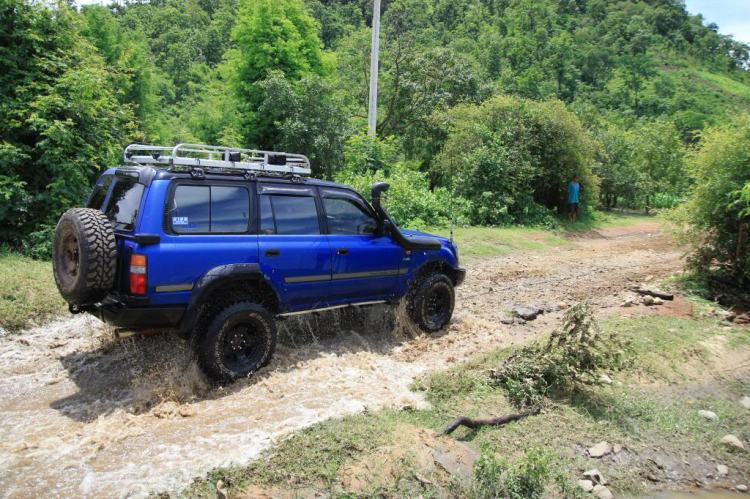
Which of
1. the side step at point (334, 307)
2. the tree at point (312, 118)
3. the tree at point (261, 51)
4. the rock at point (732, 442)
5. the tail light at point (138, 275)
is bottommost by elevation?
the rock at point (732, 442)

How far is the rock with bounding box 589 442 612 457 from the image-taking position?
4887 millimetres

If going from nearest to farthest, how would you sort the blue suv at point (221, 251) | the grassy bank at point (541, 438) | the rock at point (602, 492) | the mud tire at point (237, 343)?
the grassy bank at point (541, 438)
the rock at point (602, 492)
the blue suv at point (221, 251)
the mud tire at point (237, 343)

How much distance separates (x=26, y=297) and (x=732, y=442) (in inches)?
337

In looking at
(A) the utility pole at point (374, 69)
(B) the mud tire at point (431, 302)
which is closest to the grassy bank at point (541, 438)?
(B) the mud tire at point (431, 302)

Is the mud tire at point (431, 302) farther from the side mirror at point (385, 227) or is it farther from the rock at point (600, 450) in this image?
the rock at point (600, 450)

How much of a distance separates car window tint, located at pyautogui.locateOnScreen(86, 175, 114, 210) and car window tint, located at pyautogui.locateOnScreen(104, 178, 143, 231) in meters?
0.18

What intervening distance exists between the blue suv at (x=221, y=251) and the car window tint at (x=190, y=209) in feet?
0.03

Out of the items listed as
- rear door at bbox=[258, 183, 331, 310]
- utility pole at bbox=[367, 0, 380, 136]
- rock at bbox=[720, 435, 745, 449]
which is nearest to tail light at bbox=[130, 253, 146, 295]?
rear door at bbox=[258, 183, 331, 310]

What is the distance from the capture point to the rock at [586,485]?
441 centimetres

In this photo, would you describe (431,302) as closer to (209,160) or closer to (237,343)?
(237,343)

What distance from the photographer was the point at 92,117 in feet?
32.2

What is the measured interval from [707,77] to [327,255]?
9777 cm

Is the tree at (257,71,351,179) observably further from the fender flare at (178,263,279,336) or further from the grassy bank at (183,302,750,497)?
the fender flare at (178,263,279,336)

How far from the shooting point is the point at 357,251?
6.47 m
